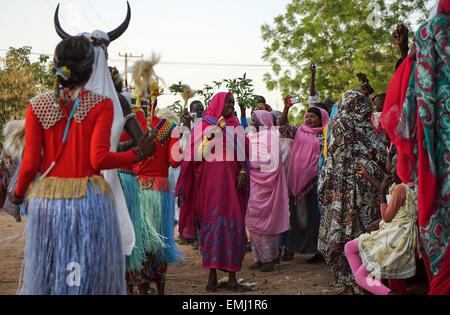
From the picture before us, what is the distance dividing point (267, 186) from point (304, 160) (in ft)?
2.22

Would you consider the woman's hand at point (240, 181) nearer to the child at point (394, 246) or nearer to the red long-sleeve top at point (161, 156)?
the red long-sleeve top at point (161, 156)

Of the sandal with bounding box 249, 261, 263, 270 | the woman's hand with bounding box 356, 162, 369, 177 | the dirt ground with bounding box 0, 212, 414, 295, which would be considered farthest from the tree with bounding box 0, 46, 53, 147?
the woman's hand with bounding box 356, 162, 369, 177

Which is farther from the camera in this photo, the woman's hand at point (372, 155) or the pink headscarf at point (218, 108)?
the pink headscarf at point (218, 108)

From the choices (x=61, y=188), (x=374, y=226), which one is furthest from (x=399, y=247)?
(x=61, y=188)

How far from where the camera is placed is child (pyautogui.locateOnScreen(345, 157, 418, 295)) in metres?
4.53

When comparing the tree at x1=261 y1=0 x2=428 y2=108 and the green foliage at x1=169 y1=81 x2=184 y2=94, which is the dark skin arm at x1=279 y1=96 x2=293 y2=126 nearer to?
the green foliage at x1=169 y1=81 x2=184 y2=94

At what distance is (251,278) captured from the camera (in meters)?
7.36

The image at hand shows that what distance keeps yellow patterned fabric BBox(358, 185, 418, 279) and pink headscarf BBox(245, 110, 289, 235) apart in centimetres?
336

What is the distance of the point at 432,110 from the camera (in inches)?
151

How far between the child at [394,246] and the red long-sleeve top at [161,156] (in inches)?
94.0

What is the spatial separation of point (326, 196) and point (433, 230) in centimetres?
247

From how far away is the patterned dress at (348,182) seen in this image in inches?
236

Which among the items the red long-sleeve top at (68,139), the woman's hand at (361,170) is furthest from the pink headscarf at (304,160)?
the red long-sleeve top at (68,139)

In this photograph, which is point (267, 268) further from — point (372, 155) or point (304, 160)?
point (372, 155)
